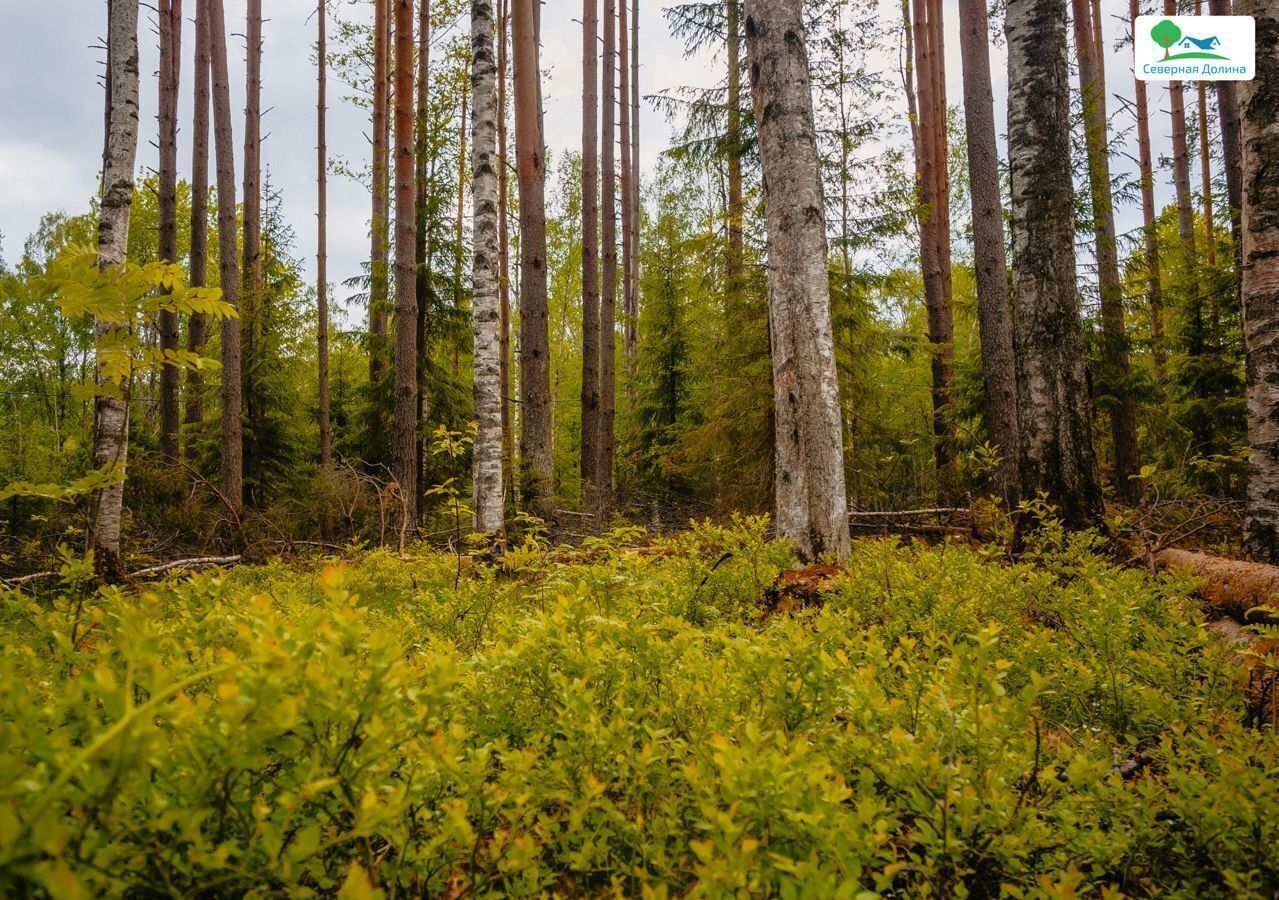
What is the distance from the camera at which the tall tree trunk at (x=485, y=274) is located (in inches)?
279

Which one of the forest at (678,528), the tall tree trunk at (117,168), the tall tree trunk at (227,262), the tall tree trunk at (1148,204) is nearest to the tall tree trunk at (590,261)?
the forest at (678,528)

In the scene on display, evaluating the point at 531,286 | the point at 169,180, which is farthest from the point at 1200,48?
the point at 169,180

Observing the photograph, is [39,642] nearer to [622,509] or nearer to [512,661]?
[512,661]

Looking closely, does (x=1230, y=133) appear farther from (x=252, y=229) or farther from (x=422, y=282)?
(x=252, y=229)

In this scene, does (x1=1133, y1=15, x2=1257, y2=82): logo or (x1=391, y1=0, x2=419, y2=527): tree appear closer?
(x1=1133, y1=15, x2=1257, y2=82): logo

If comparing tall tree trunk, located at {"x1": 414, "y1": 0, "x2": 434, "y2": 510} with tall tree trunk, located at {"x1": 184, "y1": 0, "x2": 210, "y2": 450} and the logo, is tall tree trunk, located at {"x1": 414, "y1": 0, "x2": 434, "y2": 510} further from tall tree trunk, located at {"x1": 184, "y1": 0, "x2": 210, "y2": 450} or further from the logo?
the logo

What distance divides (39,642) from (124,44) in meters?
6.35

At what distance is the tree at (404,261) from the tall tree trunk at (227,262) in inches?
110

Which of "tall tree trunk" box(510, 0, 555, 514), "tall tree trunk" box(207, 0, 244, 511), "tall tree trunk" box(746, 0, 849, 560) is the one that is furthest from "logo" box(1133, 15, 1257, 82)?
"tall tree trunk" box(207, 0, 244, 511)

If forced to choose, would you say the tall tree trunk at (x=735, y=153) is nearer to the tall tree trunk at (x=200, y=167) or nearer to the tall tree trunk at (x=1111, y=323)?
the tall tree trunk at (x=1111, y=323)

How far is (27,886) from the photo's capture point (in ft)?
2.47

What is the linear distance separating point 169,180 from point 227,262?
1.67 m

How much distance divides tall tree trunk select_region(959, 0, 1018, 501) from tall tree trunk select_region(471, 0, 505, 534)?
7201 mm

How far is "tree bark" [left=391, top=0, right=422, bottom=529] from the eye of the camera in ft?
31.7
